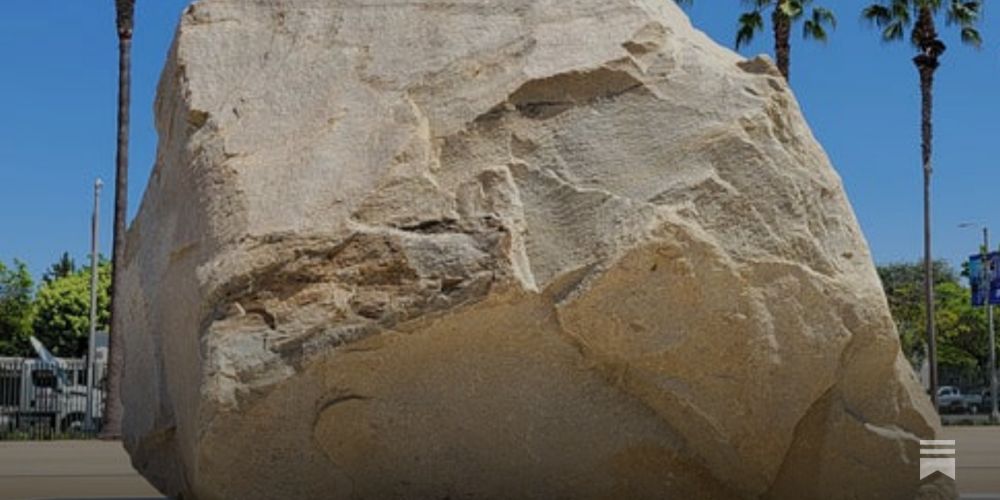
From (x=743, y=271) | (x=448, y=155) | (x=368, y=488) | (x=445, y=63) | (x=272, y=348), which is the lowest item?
(x=368, y=488)

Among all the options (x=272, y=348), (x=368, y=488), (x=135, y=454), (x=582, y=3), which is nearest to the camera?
(x=272, y=348)

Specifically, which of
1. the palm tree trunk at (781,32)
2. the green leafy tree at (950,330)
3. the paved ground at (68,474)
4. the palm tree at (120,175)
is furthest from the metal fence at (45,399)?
the green leafy tree at (950,330)

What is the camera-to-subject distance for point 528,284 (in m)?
5.70

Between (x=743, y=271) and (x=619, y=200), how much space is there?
2.24 ft

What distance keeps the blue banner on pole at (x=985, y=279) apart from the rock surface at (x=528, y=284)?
2886cm

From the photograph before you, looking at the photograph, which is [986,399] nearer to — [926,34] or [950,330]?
[950,330]

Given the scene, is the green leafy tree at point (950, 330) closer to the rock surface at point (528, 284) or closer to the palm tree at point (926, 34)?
the palm tree at point (926, 34)

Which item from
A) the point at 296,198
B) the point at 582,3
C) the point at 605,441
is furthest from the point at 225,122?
the point at 605,441

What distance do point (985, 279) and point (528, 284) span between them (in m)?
30.7

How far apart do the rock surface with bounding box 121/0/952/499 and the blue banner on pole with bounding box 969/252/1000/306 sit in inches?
1136

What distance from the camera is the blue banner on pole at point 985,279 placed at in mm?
33125

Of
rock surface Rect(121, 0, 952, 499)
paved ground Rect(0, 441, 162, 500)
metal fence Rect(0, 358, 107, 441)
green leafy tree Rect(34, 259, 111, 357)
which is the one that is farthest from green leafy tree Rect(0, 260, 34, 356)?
rock surface Rect(121, 0, 952, 499)

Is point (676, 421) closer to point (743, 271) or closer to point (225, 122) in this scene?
point (743, 271)

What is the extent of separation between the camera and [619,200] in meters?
5.86
